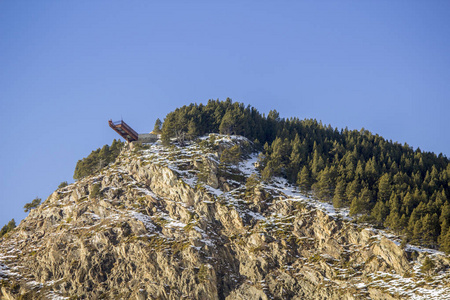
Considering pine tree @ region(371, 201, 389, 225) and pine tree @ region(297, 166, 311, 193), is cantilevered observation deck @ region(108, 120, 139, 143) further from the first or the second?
pine tree @ region(371, 201, 389, 225)

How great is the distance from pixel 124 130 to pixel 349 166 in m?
63.5

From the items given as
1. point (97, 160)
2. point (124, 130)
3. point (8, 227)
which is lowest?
point (8, 227)

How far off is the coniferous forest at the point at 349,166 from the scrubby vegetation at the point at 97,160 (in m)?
16.1

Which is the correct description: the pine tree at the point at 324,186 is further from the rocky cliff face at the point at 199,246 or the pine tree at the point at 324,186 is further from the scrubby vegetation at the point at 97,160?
the scrubby vegetation at the point at 97,160

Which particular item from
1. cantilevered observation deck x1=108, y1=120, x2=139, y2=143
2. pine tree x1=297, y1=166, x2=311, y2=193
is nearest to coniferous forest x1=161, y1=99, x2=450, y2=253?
pine tree x1=297, y1=166, x2=311, y2=193

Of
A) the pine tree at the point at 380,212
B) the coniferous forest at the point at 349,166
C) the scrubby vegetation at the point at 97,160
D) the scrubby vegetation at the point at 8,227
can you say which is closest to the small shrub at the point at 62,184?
the scrubby vegetation at the point at 97,160

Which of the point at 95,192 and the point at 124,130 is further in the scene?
the point at 124,130

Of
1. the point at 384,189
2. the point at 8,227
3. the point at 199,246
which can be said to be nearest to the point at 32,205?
the point at 8,227

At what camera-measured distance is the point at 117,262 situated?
9425 cm

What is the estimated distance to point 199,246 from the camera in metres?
92.7

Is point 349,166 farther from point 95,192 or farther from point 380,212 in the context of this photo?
point 95,192

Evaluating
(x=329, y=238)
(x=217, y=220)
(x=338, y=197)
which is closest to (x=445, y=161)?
(x=338, y=197)

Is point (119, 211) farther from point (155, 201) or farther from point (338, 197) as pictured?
point (338, 197)

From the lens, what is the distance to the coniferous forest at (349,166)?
305 ft
